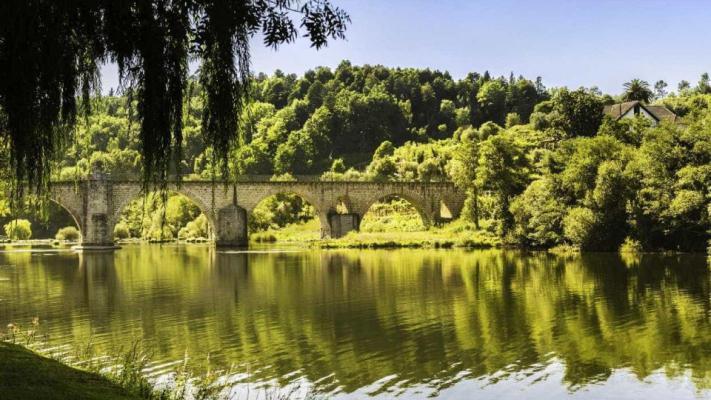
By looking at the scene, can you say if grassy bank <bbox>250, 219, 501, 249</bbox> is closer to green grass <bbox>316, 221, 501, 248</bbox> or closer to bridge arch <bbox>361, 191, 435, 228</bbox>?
green grass <bbox>316, 221, 501, 248</bbox>

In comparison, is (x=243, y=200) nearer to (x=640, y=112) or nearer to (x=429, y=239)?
(x=429, y=239)

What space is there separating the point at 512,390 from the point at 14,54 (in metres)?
9.82

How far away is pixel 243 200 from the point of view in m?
71.4

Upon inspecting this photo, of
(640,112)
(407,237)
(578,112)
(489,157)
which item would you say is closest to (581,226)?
(489,157)

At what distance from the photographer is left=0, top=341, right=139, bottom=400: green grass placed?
6.82 meters

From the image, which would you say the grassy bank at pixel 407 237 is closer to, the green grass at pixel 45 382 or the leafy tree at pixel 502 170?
the leafy tree at pixel 502 170

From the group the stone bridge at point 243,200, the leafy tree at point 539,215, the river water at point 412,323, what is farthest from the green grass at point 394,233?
the river water at point 412,323

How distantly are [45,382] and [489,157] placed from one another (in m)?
54.5

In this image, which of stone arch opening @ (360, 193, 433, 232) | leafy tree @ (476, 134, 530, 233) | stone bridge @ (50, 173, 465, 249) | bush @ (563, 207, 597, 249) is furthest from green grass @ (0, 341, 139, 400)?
stone arch opening @ (360, 193, 433, 232)

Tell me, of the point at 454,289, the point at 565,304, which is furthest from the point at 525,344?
the point at 454,289

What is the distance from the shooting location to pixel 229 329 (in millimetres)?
21031

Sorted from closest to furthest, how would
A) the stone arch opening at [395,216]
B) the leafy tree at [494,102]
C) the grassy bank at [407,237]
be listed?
the grassy bank at [407,237] → the stone arch opening at [395,216] → the leafy tree at [494,102]

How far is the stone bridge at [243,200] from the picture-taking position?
215 feet

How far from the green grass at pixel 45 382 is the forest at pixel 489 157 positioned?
164cm
